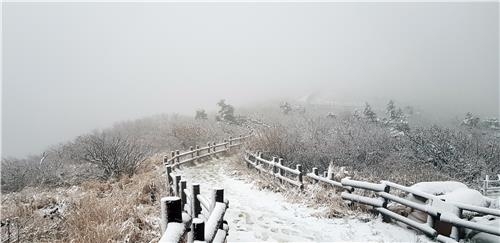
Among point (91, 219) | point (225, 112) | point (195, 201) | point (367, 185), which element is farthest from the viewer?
point (225, 112)

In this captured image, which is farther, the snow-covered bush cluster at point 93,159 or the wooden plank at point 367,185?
the snow-covered bush cluster at point 93,159

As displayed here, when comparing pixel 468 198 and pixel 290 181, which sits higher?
pixel 468 198

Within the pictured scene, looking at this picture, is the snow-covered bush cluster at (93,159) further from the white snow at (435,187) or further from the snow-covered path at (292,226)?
the white snow at (435,187)

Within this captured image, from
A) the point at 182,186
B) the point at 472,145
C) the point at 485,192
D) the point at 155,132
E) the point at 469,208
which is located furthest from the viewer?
the point at 155,132

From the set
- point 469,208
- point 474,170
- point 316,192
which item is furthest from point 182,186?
point 474,170

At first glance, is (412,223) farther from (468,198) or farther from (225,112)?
(225,112)

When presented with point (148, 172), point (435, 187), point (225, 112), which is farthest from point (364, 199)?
point (225, 112)

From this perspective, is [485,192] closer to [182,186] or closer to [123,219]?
[182,186]

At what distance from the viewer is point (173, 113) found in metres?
49.2


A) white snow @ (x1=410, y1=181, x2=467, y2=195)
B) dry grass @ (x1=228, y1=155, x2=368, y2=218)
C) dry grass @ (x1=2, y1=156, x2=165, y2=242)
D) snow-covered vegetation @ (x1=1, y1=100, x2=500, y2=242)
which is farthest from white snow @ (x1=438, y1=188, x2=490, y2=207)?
dry grass @ (x1=2, y1=156, x2=165, y2=242)

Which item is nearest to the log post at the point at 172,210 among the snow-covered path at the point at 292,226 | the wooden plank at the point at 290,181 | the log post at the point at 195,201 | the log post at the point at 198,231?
the log post at the point at 198,231

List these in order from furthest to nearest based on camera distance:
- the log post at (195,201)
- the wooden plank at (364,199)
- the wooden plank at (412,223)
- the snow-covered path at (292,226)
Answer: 1. the wooden plank at (364,199)
2. the snow-covered path at (292,226)
3. the wooden plank at (412,223)
4. the log post at (195,201)

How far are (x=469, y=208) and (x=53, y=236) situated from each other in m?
8.60

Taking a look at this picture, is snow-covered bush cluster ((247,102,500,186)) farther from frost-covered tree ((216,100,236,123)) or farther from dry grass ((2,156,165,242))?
frost-covered tree ((216,100,236,123))
